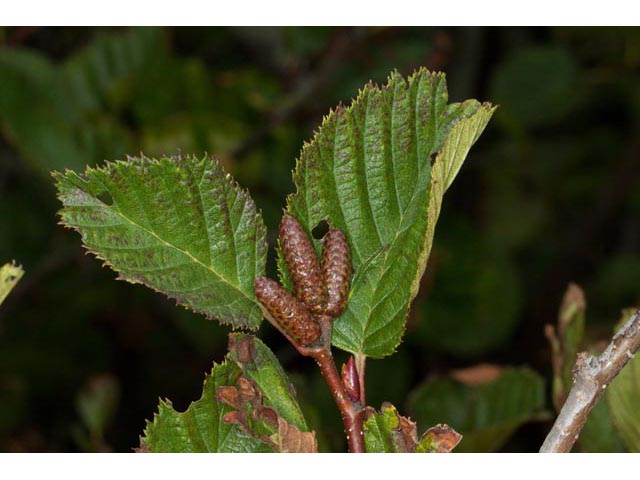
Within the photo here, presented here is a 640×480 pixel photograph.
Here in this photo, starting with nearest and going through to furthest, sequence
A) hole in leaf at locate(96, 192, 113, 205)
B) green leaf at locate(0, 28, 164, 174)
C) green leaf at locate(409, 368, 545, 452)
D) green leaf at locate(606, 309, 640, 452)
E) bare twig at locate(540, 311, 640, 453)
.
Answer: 1. bare twig at locate(540, 311, 640, 453)
2. hole in leaf at locate(96, 192, 113, 205)
3. green leaf at locate(606, 309, 640, 452)
4. green leaf at locate(409, 368, 545, 452)
5. green leaf at locate(0, 28, 164, 174)

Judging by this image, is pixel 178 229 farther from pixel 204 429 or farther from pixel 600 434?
pixel 600 434

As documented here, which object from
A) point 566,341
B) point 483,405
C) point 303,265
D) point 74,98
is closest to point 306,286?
point 303,265

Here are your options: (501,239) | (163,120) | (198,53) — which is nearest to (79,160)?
(163,120)

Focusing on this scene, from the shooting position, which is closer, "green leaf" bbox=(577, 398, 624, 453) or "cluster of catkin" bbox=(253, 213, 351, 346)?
"cluster of catkin" bbox=(253, 213, 351, 346)

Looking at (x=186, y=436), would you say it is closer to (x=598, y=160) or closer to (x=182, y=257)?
(x=182, y=257)

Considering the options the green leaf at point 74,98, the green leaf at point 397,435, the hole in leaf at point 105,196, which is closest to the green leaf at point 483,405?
the green leaf at point 397,435

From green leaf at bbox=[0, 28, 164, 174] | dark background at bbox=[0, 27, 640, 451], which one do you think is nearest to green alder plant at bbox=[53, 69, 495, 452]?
dark background at bbox=[0, 27, 640, 451]

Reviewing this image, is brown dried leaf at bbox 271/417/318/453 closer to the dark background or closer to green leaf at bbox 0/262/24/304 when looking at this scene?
green leaf at bbox 0/262/24/304
